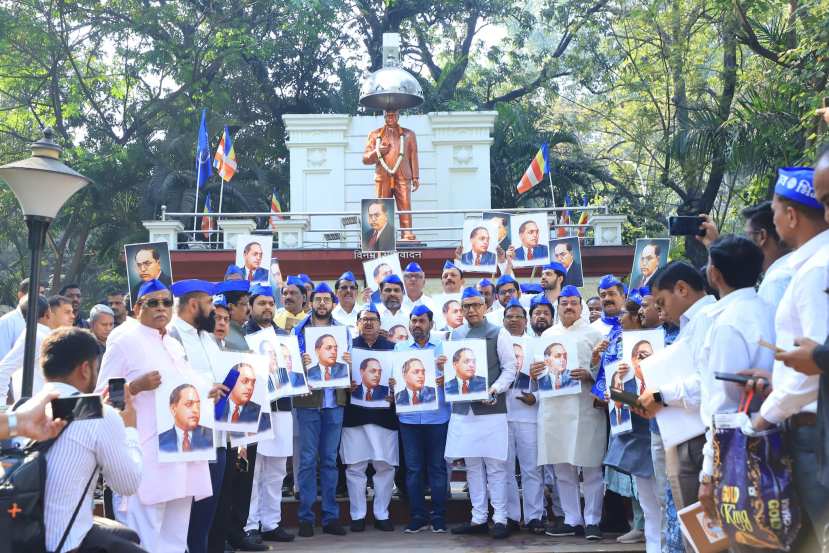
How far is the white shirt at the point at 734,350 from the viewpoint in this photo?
428cm

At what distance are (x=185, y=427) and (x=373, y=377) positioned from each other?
2.96 metres

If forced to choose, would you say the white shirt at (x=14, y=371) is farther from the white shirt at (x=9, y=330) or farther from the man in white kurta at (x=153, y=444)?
the man in white kurta at (x=153, y=444)

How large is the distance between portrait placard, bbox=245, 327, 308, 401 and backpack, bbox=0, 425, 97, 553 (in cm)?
348

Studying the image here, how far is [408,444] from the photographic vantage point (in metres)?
8.69

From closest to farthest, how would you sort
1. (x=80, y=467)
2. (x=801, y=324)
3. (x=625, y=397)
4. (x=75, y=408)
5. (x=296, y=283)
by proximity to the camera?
(x=801, y=324) → (x=75, y=408) → (x=80, y=467) → (x=625, y=397) → (x=296, y=283)

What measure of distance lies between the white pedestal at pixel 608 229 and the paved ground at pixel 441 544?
1054cm

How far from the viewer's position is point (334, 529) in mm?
8516

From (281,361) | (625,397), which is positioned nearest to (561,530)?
(281,361)

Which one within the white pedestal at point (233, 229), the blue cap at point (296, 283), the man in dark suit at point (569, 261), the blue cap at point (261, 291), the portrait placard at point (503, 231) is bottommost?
the blue cap at point (261, 291)

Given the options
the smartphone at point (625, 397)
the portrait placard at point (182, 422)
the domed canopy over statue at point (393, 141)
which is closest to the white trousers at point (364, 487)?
the portrait placard at point (182, 422)

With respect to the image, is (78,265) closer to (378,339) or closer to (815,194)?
(378,339)

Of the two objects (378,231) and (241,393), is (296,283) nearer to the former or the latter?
(241,393)

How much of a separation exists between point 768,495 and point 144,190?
23079mm

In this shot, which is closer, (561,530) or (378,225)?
(561,530)
